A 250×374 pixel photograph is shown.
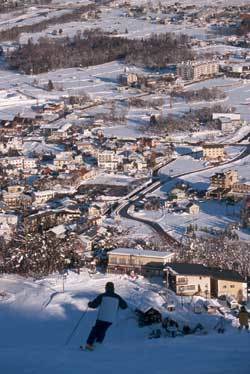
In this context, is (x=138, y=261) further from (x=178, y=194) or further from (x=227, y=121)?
(x=227, y=121)

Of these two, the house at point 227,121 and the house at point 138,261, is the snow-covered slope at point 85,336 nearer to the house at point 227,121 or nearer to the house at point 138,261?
the house at point 138,261

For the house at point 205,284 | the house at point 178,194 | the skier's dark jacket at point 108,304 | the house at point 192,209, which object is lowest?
the house at point 178,194

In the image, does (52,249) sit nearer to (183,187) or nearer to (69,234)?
(69,234)

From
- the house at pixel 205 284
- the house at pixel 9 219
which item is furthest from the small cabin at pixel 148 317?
the house at pixel 9 219

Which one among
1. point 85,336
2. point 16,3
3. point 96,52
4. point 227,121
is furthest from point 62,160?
point 16,3

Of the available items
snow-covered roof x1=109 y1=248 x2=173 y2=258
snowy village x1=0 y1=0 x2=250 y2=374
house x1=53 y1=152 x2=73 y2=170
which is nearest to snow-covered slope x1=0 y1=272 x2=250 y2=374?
snowy village x1=0 y1=0 x2=250 y2=374

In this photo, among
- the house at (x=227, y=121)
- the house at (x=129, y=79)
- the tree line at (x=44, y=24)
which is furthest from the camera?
the tree line at (x=44, y=24)
